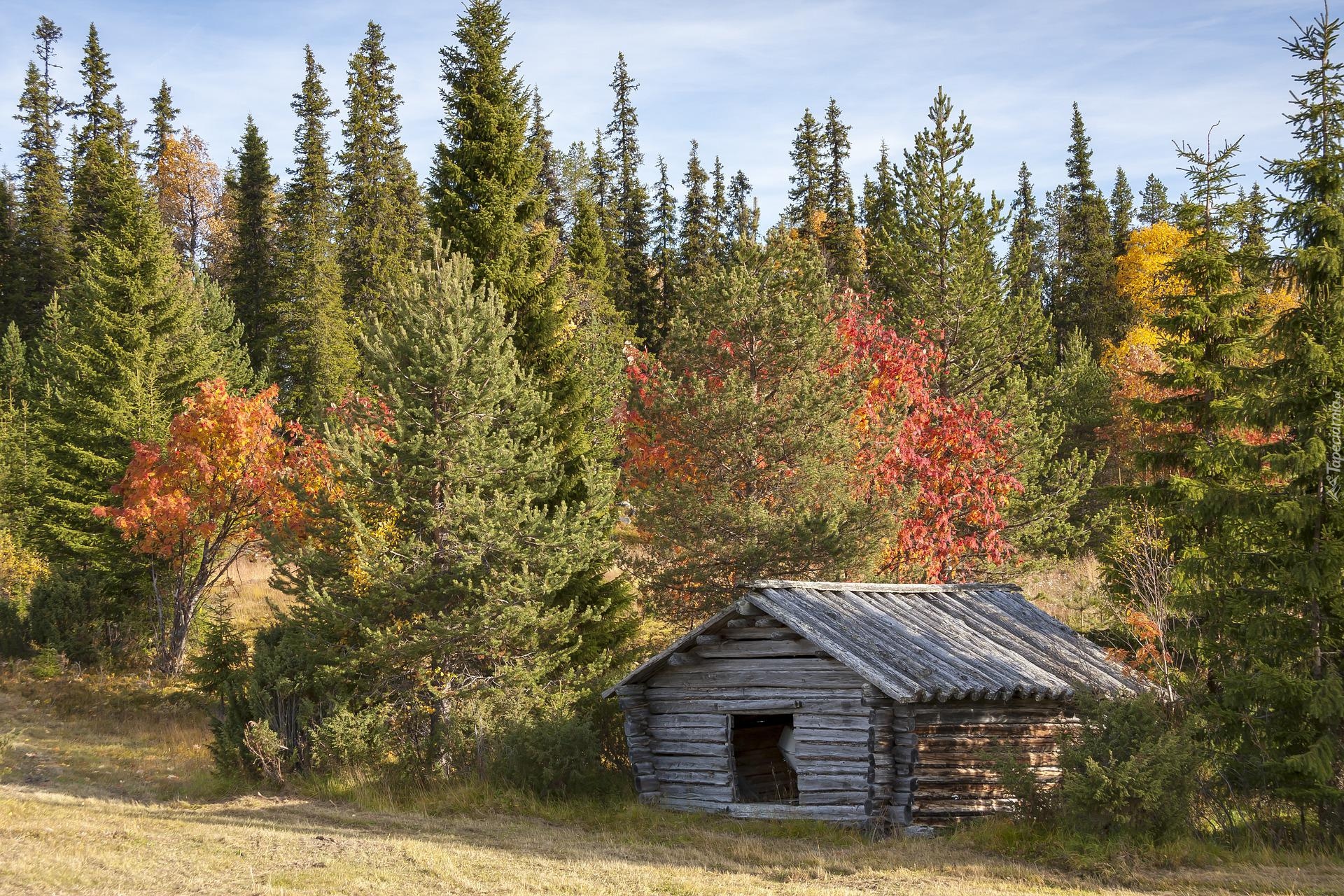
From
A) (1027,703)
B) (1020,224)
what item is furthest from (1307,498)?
(1020,224)

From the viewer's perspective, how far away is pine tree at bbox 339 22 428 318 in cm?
5097

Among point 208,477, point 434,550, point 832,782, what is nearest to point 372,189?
point 208,477

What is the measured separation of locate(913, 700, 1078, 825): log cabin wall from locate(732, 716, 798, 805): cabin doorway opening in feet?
12.0

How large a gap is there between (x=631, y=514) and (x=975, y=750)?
11.3m

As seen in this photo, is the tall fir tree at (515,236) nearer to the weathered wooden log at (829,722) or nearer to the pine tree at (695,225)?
the weathered wooden log at (829,722)

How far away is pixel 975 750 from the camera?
1653 cm

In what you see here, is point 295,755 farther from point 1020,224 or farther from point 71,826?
point 1020,224

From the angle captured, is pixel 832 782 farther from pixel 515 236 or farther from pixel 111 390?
pixel 111 390

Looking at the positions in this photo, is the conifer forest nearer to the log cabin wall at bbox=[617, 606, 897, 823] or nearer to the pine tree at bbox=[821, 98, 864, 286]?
the log cabin wall at bbox=[617, 606, 897, 823]

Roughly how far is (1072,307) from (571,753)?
157ft

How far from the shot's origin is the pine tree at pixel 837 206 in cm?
5488

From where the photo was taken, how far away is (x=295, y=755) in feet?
65.2

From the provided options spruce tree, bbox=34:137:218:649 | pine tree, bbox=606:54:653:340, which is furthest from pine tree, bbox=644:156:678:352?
spruce tree, bbox=34:137:218:649

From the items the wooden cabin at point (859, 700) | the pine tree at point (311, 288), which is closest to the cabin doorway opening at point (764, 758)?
the wooden cabin at point (859, 700)
